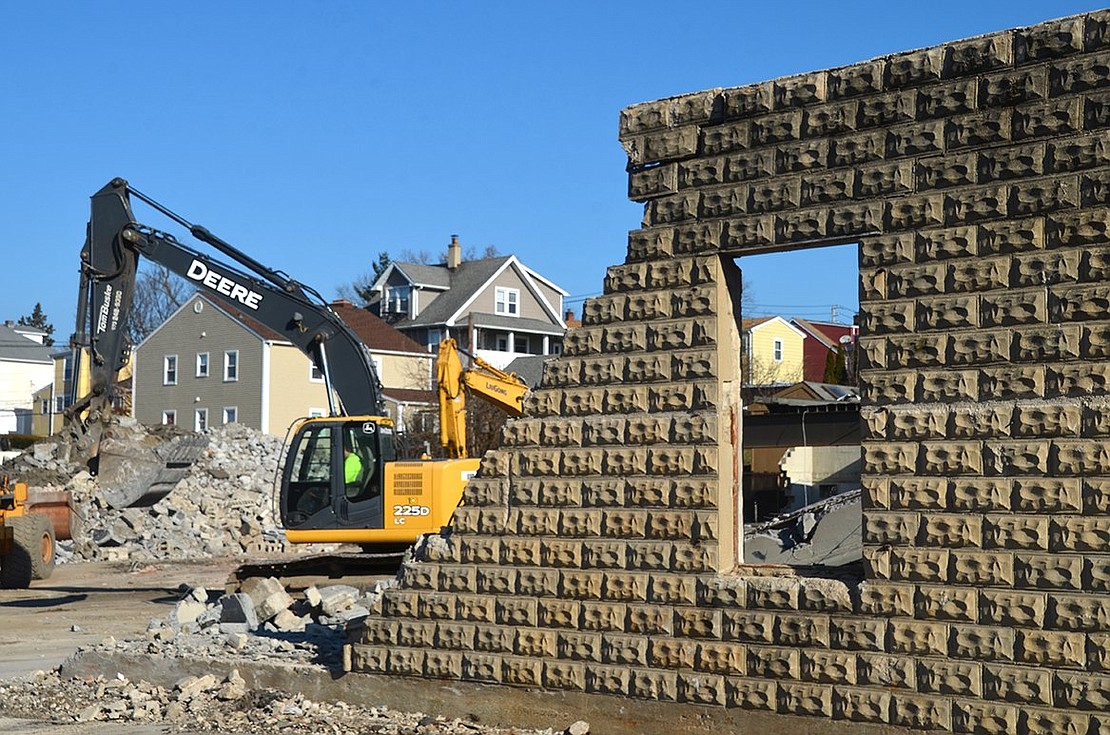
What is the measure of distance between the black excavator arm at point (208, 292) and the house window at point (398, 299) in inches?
1568

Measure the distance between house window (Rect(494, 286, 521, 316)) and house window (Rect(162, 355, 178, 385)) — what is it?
47.7 ft

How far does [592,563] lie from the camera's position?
848cm

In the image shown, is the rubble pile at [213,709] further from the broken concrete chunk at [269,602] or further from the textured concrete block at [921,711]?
the textured concrete block at [921,711]

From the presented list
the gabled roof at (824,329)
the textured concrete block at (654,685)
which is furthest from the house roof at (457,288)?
the textured concrete block at (654,685)

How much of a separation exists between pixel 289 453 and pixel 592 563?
958cm

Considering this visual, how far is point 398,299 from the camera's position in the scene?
60.6 m

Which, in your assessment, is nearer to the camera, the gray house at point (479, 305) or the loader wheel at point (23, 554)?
the loader wheel at point (23, 554)

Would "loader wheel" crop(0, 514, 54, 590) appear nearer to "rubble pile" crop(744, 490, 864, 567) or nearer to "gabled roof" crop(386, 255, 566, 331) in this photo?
"rubble pile" crop(744, 490, 864, 567)

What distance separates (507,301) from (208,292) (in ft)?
127

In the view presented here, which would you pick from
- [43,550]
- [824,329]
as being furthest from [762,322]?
[43,550]

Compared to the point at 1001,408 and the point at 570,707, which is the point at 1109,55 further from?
the point at 570,707

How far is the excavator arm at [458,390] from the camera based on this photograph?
18016mm

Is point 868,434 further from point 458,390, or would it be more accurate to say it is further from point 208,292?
point 208,292

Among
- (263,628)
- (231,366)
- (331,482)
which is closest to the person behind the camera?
(263,628)
